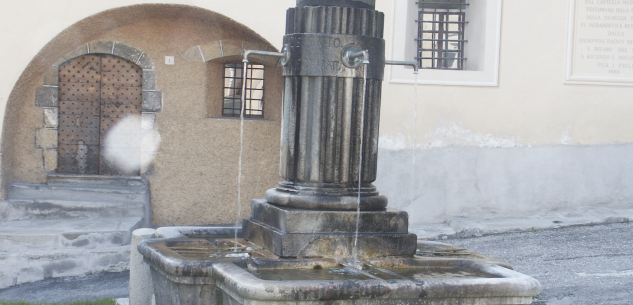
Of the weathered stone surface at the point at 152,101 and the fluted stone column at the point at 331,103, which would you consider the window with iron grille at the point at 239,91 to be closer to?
the weathered stone surface at the point at 152,101

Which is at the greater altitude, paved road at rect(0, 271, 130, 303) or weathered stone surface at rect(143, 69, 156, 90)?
weathered stone surface at rect(143, 69, 156, 90)

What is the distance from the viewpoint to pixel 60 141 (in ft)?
27.6

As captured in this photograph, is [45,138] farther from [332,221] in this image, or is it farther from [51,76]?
[332,221]

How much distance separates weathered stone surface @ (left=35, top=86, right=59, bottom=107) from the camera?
819 cm

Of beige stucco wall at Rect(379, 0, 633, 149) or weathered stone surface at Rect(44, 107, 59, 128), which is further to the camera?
weathered stone surface at Rect(44, 107, 59, 128)

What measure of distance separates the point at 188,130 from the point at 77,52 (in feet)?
5.20

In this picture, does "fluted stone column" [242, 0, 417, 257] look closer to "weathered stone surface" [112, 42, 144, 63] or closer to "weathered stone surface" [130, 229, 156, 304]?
"weathered stone surface" [130, 229, 156, 304]

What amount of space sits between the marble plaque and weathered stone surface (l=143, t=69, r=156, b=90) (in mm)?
4995

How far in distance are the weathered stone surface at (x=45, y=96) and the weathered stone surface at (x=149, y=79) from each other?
1.02 metres

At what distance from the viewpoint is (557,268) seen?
6.26 metres

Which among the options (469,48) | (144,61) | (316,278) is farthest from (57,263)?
(469,48)

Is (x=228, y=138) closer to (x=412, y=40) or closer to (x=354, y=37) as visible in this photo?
(x=412, y=40)

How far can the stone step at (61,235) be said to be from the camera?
21.8 feet

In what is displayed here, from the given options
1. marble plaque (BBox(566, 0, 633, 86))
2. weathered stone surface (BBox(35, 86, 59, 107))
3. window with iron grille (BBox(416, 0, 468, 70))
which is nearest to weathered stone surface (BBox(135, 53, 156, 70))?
weathered stone surface (BBox(35, 86, 59, 107))
